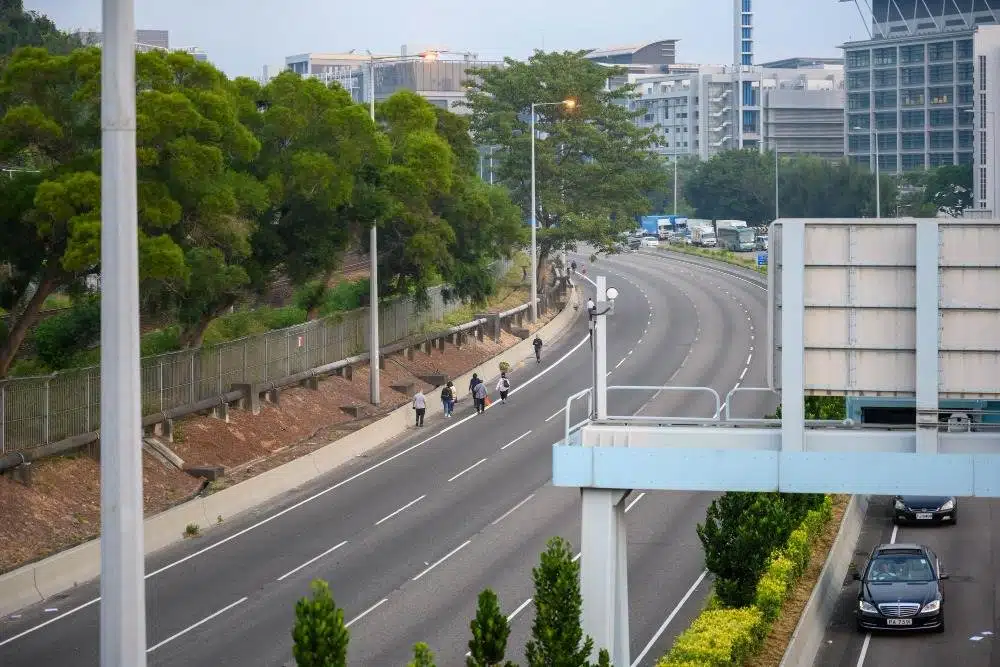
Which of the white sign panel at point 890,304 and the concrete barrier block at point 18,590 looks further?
the concrete barrier block at point 18,590

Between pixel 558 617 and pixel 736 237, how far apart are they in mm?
112350

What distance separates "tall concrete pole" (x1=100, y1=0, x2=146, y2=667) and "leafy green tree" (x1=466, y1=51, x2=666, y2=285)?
226 feet

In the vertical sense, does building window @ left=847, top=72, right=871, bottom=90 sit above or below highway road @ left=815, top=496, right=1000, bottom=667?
above

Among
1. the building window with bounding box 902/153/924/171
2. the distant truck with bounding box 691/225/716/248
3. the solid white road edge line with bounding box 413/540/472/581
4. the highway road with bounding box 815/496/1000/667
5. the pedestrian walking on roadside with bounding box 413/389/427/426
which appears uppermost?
the building window with bounding box 902/153/924/171

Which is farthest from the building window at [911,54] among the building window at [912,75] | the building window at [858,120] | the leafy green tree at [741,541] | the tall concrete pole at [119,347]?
the tall concrete pole at [119,347]

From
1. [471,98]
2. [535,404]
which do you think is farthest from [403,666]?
[471,98]

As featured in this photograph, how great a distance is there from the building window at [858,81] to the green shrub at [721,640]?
162125mm

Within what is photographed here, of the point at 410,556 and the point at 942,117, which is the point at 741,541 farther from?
the point at 942,117

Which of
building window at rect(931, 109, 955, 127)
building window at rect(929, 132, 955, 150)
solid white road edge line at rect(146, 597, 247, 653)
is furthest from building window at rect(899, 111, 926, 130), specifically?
solid white road edge line at rect(146, 597, 247, 653)

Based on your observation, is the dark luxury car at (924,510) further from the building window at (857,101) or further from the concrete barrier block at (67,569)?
the building window at (857,101)

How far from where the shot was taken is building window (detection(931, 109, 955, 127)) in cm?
16825

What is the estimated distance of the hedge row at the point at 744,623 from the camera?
20828 mm

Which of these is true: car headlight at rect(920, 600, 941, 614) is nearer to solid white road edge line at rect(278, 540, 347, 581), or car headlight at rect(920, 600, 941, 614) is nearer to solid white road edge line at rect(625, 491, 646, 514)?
solid white road edge line at rect(625, 491, 646, 514)

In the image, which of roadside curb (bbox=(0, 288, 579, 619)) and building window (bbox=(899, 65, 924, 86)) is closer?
roadside curb (bbox=(0, 288, 579, 619))
